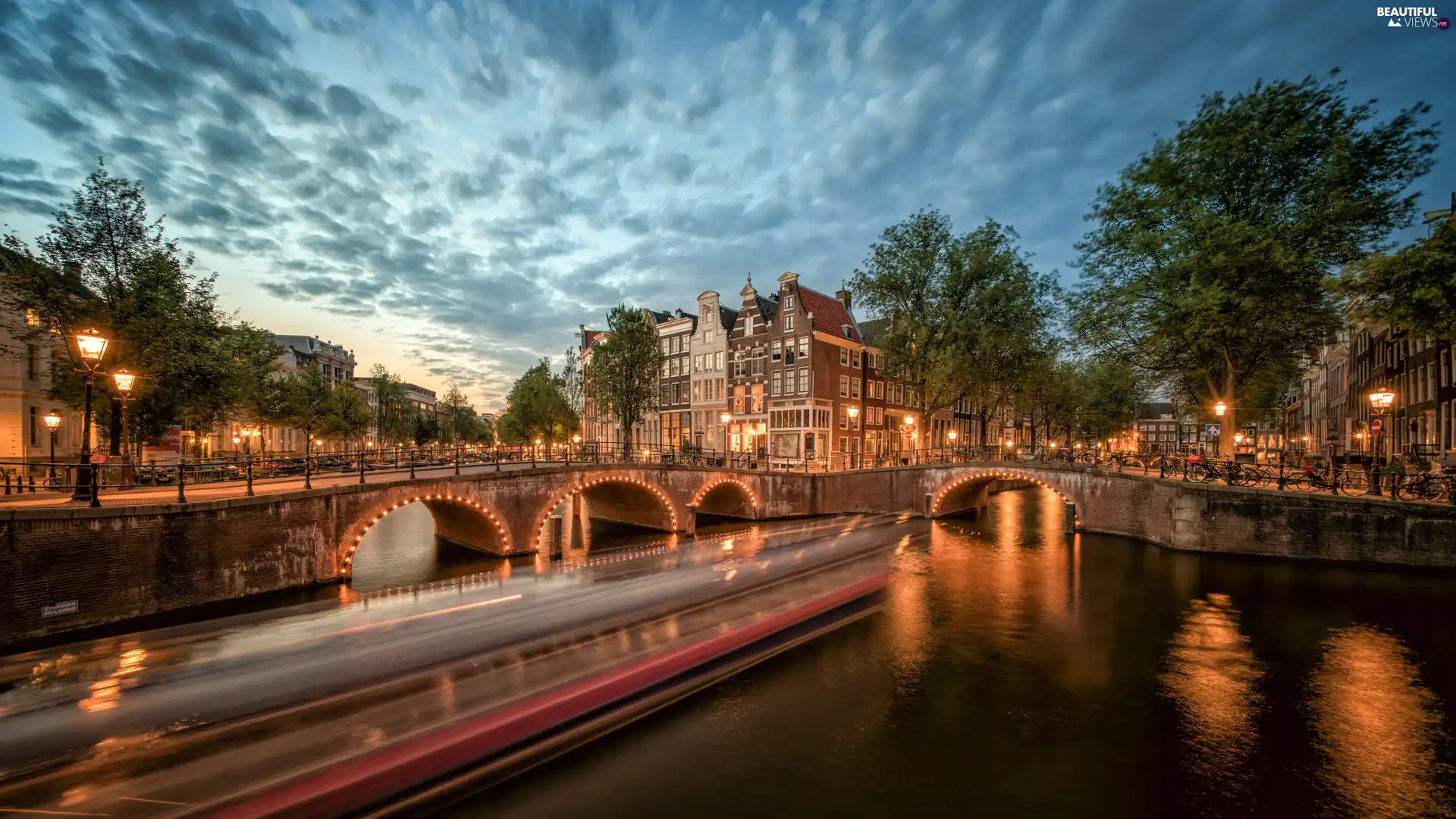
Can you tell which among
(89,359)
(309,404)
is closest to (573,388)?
(309,404)

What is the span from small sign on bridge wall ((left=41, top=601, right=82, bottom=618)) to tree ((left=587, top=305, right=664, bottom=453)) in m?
31.1

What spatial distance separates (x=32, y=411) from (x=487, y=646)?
3810 centimetres

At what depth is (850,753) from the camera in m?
9.41

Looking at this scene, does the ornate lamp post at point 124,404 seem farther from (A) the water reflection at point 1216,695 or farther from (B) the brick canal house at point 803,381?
(B) the brick canal house at point 803,381

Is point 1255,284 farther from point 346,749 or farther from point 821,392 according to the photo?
point 346,749

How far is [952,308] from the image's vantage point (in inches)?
1435

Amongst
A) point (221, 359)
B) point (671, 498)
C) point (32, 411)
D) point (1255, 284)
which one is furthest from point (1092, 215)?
point (32, 411)

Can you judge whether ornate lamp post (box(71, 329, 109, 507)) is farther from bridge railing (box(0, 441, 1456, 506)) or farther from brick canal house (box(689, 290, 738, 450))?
brick canal house (box(689, 290, 738, 450))

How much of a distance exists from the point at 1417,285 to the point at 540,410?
212 ft

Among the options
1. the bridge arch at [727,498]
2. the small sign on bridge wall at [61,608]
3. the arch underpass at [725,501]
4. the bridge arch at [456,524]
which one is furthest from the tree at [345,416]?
the small sign on bridge wall at [61,608]

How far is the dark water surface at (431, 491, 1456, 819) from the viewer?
819 centimetres

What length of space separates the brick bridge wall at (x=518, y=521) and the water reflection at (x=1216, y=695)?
9.00 metres

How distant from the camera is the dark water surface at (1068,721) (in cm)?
819

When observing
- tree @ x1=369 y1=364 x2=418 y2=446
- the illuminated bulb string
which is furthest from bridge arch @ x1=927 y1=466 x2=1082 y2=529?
tree @ x1=369 y1=364 x2=418 y2=446
